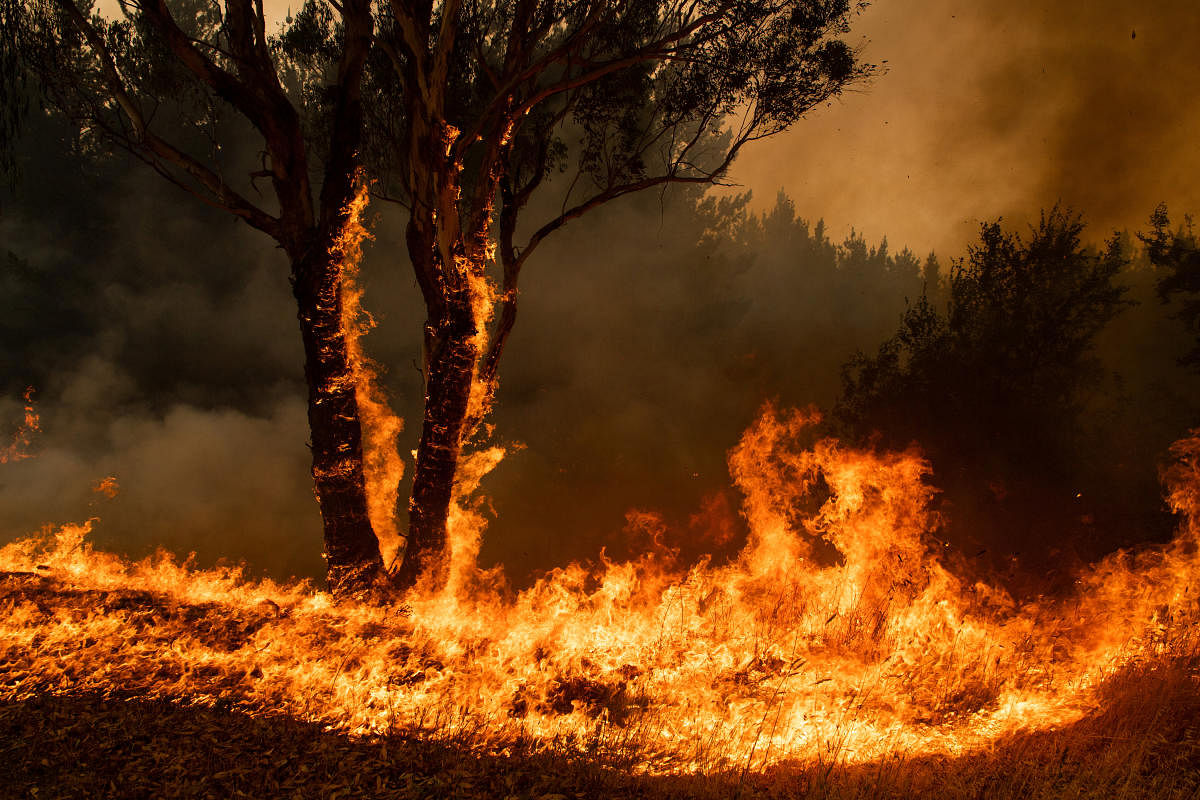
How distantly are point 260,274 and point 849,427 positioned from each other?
2535 centimetres

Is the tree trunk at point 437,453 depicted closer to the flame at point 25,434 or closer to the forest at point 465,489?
the forest at point 465,489

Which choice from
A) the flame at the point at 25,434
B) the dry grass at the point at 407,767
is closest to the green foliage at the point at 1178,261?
the dry grass at the point at 407,767

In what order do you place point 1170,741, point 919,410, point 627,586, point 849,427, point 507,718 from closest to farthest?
point 1170,741, point 507,718, point 627,586, point 919,410, point 849,427

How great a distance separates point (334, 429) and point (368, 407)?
1030 mm

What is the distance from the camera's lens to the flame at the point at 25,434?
70.0 feet

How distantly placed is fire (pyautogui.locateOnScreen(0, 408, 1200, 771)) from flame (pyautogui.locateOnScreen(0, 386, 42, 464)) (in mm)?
Result: 17155

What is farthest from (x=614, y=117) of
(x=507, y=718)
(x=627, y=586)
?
(x=507, y=718)

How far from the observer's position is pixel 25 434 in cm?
2242

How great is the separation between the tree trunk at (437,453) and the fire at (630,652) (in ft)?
2.00

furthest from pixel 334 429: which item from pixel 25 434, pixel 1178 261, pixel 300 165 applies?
pixel 1178 261

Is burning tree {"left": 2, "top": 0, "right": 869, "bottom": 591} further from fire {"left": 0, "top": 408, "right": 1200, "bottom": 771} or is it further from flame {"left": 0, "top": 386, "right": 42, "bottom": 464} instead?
flame {"left": 0, "top": 386, "right": 42, "bottom": 464}

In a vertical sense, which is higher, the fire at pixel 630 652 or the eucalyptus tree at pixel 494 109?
the eucalyptus tree at pixel 494 109

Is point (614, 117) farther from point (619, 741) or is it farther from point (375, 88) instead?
point (619, 741)

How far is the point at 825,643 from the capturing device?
800 centimetres
